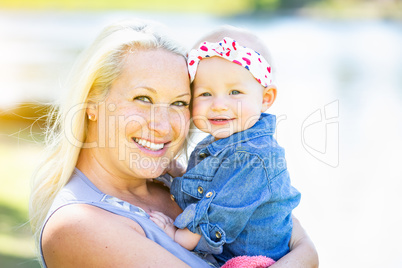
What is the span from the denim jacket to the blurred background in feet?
2.02

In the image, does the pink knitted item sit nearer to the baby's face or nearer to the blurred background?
the baby's face

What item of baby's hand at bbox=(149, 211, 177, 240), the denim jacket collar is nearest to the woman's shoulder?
baby's hand at bbox=(149, 211, 177, 240)

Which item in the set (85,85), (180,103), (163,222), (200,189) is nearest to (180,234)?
(163,222)

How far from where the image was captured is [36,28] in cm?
2109

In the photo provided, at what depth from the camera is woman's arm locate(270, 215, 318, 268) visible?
2.41 metres

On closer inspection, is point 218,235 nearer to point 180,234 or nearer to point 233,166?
point 180,234

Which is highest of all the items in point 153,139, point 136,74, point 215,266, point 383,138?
point 136,74

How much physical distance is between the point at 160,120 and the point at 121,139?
19 cm

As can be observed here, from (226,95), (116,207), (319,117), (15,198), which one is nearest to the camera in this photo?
(116,207)

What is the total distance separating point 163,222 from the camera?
2436 mm

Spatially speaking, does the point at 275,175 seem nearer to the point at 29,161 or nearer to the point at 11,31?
the point at 29,161

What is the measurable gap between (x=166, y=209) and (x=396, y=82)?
11468 mm

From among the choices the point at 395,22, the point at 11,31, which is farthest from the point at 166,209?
the point at 395,22

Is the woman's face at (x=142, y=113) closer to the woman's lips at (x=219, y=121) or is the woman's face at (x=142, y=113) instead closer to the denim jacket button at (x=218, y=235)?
the woman's lips at (x=219, y=121)
